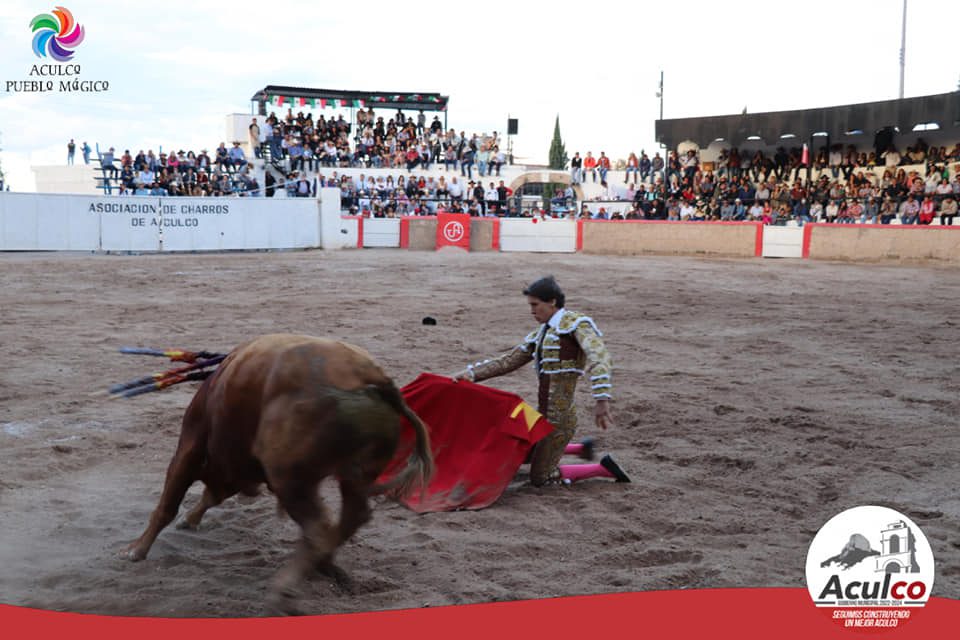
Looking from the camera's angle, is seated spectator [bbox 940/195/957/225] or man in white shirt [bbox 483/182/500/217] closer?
seated spectator [bbox 940/195/957/225]

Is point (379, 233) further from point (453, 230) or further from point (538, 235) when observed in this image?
point (538, 235)

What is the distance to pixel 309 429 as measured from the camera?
338 cm

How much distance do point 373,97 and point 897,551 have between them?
3555cm

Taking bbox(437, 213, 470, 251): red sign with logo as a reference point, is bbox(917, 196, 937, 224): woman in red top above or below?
above

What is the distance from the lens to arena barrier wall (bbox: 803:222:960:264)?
21.8 meters

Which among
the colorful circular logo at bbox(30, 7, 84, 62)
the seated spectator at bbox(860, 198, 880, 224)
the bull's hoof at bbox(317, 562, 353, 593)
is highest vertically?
the colorful circular logo at bbox(30, 7, 84, 62)

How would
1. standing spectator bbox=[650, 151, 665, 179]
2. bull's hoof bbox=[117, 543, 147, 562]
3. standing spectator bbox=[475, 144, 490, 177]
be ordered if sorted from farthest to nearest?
standing spectator bbox=[475, 144, 490, 177] → standing spectator bbox=[650, 151, 665, 179] → bull's hoof bbox=[117, 543, 147, 562]

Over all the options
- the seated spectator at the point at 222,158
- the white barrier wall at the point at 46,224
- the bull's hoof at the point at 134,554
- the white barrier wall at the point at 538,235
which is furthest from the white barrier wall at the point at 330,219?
the bull's hoof at the point at 134,554

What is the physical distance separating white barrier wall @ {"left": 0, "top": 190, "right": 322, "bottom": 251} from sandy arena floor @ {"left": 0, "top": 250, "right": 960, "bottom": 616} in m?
7.58

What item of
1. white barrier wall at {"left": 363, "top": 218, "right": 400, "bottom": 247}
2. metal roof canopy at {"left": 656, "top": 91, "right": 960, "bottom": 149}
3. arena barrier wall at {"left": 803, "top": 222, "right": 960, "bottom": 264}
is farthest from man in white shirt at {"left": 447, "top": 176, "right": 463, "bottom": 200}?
arena barrier wall at {"left": 803, "top": 222, "right": 960, "bottom": 264}

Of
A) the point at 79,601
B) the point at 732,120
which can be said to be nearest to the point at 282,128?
the point at 732,120

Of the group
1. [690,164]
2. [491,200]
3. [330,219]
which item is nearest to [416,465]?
[330,219]

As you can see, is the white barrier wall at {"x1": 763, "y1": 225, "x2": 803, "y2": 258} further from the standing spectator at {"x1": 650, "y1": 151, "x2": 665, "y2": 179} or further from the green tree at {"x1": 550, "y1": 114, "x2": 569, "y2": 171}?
the green tree at {"x1": 550, "y1": 114, "x2": 569, "y2": 171}

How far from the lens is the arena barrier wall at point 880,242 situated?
2180 centimetres
